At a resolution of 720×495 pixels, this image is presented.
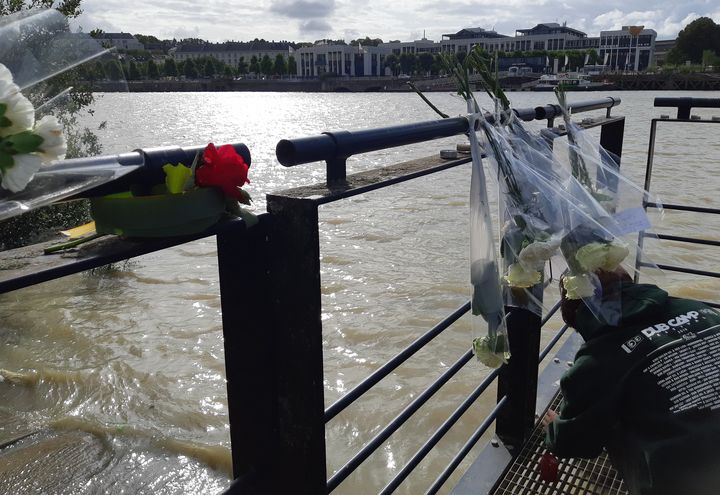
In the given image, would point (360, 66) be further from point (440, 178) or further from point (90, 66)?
point (90, 66)

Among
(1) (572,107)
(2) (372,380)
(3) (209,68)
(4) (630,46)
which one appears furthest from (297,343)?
(4) (630,46)

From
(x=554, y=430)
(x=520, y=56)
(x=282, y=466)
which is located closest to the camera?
(x=282, y=466)

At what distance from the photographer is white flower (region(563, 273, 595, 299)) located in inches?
60.8

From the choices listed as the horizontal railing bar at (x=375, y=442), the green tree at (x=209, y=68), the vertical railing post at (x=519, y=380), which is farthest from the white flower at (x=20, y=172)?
the green tree at (x=209, y=68)

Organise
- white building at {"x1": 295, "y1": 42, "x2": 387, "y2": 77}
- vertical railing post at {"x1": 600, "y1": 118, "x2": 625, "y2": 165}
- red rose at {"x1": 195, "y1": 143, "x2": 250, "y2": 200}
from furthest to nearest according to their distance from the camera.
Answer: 1. white building at {"x1": 295, "y1": 42, "x2": 387, "y2": 77}
2. vertical railing post at {"x1": 600, "y1": 118, "x2": 625, "y2": 165}
3. red rose at {"x1": 195, "y1": 143, "x2": 250, "y2": 200}

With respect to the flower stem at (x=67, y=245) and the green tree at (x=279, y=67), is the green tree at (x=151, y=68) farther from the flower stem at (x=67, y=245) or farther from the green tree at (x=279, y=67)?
the green tree at (x=279, y=67)

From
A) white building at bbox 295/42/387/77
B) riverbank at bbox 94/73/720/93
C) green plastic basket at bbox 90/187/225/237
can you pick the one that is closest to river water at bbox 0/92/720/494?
green plastic basket at bbox 90/187/225/237

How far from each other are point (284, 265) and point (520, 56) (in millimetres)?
70316

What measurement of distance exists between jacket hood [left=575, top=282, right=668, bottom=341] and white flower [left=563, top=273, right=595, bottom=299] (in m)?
0.04

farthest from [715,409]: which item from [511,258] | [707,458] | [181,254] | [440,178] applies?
[440,178]

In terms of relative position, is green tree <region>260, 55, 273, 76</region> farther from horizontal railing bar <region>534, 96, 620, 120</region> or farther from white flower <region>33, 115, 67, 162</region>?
white flower <region>33, 115, 67, 162</region>

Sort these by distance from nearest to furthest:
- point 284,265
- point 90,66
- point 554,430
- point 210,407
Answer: point 90,66 < point 284,265 < point 554,430 < point 210,407

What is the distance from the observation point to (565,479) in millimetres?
2125

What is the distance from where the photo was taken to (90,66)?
103 cm
